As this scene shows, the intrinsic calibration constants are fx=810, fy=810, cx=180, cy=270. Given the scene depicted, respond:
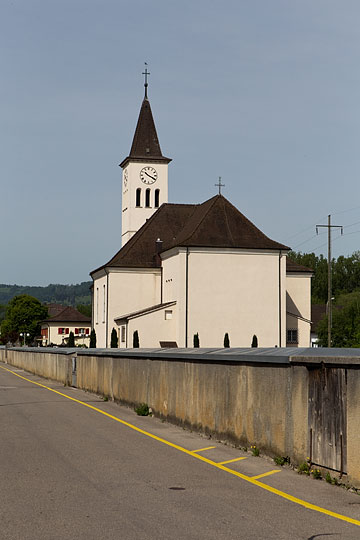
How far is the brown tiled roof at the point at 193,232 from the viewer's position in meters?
68.0

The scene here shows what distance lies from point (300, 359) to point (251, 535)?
14.3 ft

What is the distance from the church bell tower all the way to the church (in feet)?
26.7

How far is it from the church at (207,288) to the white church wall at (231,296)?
8 cm

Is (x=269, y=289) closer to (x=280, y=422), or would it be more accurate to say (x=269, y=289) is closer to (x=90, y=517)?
(x=280, y=422)

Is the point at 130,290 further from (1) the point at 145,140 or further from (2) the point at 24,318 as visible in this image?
(2) the point at 24,318

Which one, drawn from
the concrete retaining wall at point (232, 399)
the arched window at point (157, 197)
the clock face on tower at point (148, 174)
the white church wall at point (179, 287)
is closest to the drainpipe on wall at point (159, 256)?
the white church wall at point (179, 287)

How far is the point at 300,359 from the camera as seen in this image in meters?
11.2

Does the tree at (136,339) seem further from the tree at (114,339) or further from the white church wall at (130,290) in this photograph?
the white church wall at (130,290)

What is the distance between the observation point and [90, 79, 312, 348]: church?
6625 cm

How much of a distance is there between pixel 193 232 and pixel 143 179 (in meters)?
20.1

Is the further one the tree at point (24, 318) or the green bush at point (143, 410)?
the tree at point (24, 318)

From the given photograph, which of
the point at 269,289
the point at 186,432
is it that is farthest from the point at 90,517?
the point at 269,289

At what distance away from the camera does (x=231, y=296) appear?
67.1m

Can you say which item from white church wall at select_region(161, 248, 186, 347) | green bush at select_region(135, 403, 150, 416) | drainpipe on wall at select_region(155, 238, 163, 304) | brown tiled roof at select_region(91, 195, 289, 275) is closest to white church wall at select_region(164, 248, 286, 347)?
white church wall at select_region(161, 248, 186, 347)
